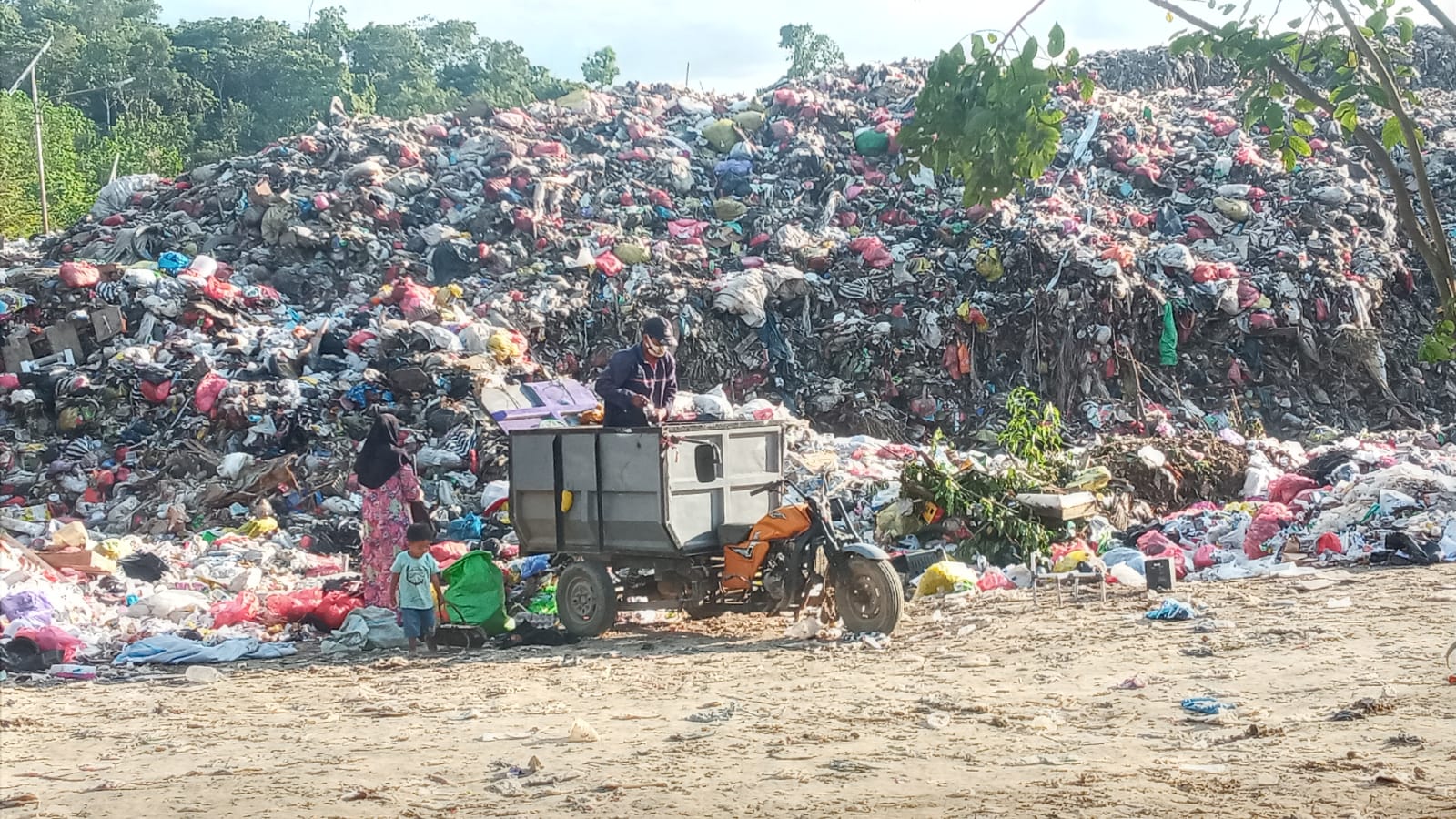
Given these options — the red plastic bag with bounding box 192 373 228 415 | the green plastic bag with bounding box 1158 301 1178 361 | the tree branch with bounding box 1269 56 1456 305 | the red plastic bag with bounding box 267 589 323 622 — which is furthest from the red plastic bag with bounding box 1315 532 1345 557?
the red plastic bag with bounding box 192 373 228 415

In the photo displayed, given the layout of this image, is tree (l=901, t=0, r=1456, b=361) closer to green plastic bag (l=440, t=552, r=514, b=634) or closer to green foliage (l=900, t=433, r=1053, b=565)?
green plastic bag (l=440, t=552, r=514, b=634)

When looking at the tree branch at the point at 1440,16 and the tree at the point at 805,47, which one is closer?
the tree branch at the point at 1440,16

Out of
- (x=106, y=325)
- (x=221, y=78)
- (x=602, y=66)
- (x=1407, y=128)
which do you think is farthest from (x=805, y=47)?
(x=1407, y=128)

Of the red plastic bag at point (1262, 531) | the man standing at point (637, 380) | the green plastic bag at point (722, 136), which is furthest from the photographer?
the green plastic bag at point (722, 136)

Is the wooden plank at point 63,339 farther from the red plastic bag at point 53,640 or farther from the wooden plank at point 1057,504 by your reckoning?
the wooden plank at point 1057,504

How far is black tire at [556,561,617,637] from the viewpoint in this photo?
23.8 feet

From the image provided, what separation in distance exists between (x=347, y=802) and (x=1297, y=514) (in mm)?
7545

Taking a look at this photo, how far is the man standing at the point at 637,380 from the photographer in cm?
717

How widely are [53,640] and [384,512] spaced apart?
72.0 inches

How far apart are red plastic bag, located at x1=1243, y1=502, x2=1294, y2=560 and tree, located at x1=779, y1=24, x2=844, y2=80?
28.2 meters

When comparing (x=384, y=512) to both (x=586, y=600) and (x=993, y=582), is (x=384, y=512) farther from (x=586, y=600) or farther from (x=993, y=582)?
(x=993, y=582)

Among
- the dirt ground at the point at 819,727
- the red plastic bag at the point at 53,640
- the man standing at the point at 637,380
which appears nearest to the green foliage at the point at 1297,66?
the dirt ground at the point at 819,727

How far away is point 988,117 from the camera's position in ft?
10.6

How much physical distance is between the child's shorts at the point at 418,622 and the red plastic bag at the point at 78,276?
27.6 ft
